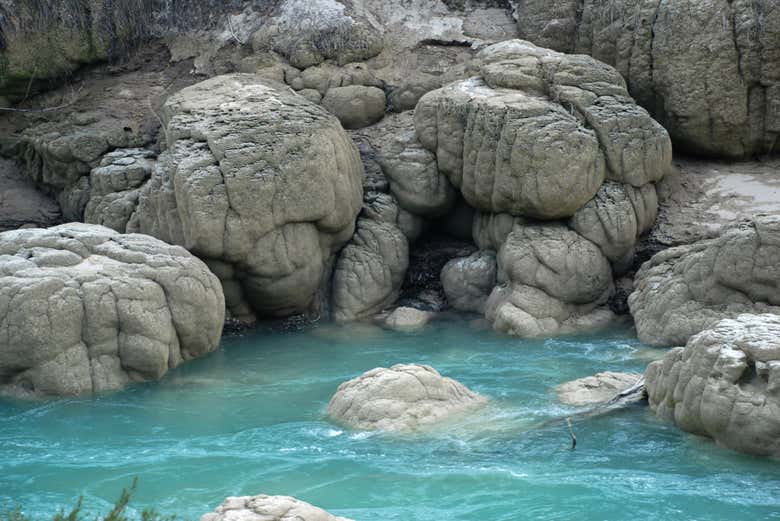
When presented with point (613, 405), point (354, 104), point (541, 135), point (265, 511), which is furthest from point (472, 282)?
point (265, 511)

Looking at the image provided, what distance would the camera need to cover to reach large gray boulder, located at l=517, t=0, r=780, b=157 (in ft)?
37.9

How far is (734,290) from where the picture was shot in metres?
9.32

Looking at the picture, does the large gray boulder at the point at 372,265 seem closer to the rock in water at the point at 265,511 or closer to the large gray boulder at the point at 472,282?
the large gray boulder at the point at 472,282

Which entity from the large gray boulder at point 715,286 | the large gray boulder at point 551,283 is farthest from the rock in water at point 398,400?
the large gray boulder at point 551,283

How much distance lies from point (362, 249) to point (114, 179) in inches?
115

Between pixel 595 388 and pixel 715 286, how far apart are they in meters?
2.15

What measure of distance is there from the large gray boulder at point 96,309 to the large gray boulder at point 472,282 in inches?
118

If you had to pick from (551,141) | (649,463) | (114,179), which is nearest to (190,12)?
(114,179)

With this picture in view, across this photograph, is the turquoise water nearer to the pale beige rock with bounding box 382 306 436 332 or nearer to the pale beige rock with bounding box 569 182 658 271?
the pale beige rock with bounding box 382 306 436 332

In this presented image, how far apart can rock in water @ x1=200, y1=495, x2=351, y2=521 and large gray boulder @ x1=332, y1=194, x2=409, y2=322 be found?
642 centimetres

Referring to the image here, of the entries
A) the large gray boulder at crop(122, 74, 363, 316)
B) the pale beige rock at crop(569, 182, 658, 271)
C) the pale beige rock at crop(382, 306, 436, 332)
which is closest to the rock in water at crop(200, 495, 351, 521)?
the large gray boulder at crop(122, 74, 363, 316)

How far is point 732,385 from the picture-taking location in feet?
21.4

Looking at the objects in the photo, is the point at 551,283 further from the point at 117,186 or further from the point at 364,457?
the point at 117,186

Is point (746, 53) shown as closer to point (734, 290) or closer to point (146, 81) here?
point (734, 290)
